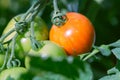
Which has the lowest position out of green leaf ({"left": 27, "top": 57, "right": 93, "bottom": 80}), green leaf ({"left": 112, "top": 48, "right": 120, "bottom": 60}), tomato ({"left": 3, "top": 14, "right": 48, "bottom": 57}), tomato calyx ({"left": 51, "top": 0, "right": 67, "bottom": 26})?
green leaf ({"left": 112, "top": 48, "right": 120, "bottom": 60})

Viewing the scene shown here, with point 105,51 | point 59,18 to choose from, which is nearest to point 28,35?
point 59,18

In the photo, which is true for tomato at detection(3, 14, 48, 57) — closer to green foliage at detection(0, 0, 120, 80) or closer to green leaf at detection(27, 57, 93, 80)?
green foliage at detection(0, 0, 120, 80)

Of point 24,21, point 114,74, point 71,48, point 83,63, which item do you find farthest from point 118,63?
point 83,63

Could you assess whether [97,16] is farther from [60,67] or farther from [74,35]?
[60,67]

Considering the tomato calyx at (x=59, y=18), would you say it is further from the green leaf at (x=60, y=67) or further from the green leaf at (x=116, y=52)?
the green leaf at (x=60, y=67)

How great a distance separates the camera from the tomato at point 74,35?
118 cm

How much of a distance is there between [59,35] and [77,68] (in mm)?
598

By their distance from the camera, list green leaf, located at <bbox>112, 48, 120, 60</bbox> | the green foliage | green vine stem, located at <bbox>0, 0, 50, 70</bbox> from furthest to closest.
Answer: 1. the green foliage
2. green vine stem, located at <bbox>0, 0, 50, 70</bbox>
3. green leaf, located at <bbox>112, 48, 120, 60</bbox>

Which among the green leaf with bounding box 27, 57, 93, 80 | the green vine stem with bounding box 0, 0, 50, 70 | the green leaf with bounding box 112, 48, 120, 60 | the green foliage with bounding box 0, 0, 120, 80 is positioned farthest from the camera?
the green foliage with bounding box 0, 0, 120, 80

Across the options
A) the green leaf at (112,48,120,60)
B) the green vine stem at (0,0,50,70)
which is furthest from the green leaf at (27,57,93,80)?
the green vine stem at (0,0,50,70)

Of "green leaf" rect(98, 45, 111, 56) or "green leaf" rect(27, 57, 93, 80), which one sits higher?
"green leaf" rect(27, 57, 93, 80)

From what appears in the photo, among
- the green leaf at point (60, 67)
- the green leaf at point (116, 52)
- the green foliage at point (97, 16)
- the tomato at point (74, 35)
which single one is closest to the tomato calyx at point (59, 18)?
the tomato at point (74, 35)

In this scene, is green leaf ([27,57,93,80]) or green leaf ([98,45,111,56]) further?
green leaf ([98,45,111,56])

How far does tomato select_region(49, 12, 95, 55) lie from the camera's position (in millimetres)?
1176
